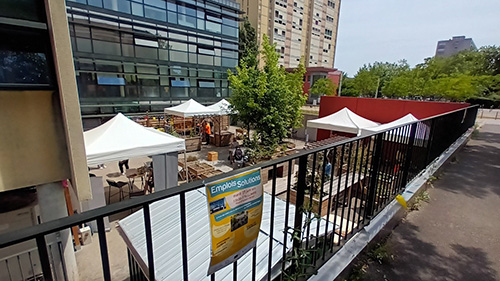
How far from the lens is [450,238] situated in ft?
8.57

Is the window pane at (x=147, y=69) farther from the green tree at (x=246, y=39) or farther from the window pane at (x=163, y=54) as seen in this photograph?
the green tree at (x=246, y=39)

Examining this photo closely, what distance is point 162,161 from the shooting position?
21.5 ft

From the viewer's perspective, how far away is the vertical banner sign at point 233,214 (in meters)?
1.07

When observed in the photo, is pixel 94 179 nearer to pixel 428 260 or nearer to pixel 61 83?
pixel 61 83

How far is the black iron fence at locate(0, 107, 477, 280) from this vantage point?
0.86 metres

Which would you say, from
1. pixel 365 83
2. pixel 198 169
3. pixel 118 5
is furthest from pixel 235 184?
pixel 365 83

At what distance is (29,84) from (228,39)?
832 inches

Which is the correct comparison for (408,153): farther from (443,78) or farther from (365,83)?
(365,83)

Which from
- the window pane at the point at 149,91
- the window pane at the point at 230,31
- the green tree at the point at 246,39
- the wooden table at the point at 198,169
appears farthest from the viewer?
the green tree at the point at 246,39

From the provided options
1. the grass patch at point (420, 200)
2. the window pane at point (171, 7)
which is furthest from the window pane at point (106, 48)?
the grass patch at point (420, 200)

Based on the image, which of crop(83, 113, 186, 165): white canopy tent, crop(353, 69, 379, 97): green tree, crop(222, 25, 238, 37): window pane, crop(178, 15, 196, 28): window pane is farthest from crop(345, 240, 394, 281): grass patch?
crop(353, 69, 379, 97): green tree

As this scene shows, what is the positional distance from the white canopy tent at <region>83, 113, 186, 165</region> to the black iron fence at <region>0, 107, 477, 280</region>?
113 inches

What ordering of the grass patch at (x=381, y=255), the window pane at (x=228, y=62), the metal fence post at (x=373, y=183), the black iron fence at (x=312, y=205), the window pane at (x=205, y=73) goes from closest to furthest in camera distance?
the black iron fence at (x=312, y=205), the grass patch at (x=381, y=255), the metal fence post at (x=373, y=183), the window pane at (x=205, y=73), the window pane at (x=228, y=62)

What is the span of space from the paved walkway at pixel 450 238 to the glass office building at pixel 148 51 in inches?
709
